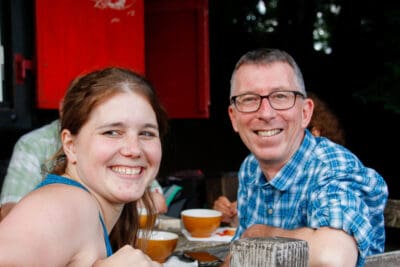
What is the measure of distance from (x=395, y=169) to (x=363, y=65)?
1.24 m

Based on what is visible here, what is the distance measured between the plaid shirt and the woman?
0.55 m

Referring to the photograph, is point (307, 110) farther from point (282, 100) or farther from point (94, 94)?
point (94, 94)

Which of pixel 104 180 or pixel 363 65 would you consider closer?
pixel 104 180

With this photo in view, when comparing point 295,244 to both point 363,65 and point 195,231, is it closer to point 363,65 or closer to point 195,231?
point 195,231

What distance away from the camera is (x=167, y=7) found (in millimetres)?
4621

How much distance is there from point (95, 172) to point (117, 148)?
8cm

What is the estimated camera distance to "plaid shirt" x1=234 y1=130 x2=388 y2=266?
147 cm

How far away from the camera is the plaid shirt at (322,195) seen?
1.47 metres

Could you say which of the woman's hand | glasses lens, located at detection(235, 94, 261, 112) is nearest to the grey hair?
glasses lens, located at detection(235, 94, 261, 112)

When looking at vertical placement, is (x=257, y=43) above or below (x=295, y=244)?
above

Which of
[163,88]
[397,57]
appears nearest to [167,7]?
[163,88]

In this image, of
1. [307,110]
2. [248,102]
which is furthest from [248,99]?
[307,110]

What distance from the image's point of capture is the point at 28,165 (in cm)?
261

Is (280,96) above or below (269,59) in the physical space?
below
